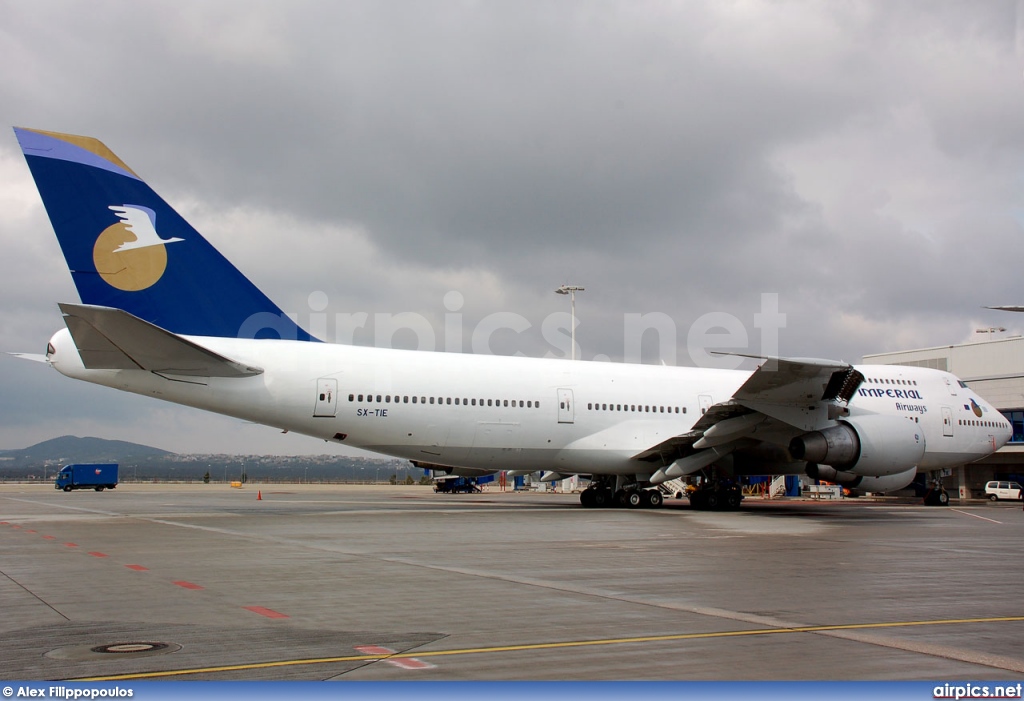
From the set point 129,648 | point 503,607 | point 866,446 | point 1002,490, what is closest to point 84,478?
point 866,446

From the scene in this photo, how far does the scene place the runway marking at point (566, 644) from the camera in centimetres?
489

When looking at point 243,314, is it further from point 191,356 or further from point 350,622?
point 350,622

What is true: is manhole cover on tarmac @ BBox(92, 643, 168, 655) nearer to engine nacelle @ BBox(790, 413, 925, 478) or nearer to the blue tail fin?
the blue tail fin

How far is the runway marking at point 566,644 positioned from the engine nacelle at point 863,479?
18.1 metres

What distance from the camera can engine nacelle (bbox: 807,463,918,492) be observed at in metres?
24.5

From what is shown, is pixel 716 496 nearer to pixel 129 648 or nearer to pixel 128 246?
pixel 128 246

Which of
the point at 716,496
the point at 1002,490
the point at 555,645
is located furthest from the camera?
the point at 1002,490

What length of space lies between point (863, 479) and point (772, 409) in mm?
5405

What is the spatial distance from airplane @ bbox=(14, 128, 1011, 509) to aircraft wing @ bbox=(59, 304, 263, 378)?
0.14 ft

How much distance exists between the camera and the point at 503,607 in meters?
7.32

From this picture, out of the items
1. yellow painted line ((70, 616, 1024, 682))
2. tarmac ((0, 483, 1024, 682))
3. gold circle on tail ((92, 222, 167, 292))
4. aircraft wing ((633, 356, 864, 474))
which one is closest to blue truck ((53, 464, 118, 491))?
gold circle on tail ((92, 222, 167, 292))

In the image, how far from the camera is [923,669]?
16.8 ft

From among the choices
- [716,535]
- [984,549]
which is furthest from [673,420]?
[984,549]

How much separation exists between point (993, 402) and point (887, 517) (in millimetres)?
26162
